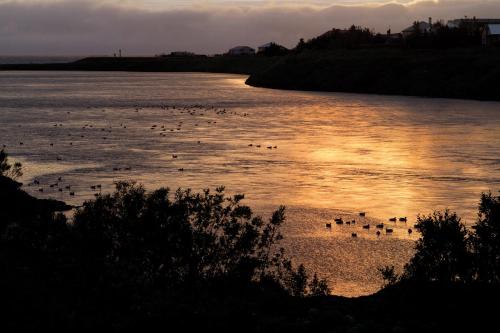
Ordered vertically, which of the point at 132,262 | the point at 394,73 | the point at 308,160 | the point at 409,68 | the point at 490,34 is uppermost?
the point at 490,34

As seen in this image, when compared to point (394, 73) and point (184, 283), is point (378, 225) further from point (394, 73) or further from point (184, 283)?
point (394, 73)

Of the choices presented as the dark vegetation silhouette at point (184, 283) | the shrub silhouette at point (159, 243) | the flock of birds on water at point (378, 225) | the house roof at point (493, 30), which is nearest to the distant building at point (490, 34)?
the house roof at point (493, 30)

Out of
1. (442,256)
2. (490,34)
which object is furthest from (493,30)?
(442,256)

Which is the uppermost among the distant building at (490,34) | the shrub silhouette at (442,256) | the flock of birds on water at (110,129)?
the distant building at (490,34)

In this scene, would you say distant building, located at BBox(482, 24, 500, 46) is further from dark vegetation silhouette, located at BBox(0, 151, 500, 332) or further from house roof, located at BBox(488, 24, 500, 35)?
dark vegetation silhouette, located at BBox(0, 151, 500, 332)

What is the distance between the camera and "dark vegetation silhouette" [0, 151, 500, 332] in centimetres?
1347

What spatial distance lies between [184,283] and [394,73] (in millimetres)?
120205

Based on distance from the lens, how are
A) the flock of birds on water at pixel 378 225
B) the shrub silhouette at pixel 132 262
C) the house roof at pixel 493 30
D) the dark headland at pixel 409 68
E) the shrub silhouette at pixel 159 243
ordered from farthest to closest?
the house roof at pixel 493 30 < the dark headland at pixel 409 68 < the flock of birds on water at pixel 378 225 < the shrub silhouette at pixel 159 243 < the shrub silhouette at pixel 132 262

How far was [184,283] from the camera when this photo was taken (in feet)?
56.4

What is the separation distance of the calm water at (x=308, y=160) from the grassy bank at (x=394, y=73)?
2792 cm

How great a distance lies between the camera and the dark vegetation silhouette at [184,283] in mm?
13469

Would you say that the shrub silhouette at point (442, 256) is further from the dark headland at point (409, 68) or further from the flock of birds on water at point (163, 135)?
the dark headland at point (409, 68)

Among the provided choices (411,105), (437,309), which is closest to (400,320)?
(437,309)

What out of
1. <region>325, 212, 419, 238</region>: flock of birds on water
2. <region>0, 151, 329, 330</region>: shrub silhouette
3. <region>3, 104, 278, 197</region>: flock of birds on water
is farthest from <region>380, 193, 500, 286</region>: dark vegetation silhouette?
<region>325, 212, 419, 238</region>: flock of birds on water
